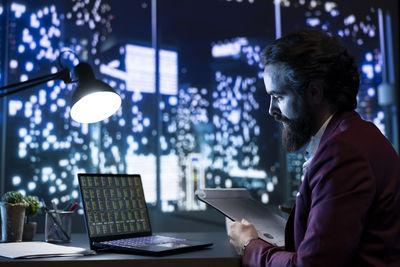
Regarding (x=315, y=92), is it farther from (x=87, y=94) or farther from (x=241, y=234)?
(x=87, y=94)

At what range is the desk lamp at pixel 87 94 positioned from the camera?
4.74ft

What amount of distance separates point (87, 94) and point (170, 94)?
1.84 meters

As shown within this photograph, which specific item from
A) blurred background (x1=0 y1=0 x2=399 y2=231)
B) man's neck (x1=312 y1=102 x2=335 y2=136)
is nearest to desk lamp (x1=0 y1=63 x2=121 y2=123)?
man's neck (x1=312 y1=102 x2=335 y2=136)

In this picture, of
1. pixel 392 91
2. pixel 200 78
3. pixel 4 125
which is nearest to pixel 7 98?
pixel 4 125

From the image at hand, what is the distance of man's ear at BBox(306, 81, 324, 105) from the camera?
3.40 ft

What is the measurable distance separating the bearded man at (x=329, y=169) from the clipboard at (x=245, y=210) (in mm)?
186

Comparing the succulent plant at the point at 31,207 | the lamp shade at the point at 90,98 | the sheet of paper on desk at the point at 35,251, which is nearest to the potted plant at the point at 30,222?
the succulent plant at the point at 31,207

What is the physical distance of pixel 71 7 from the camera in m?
3.05

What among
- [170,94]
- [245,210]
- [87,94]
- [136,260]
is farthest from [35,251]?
[170,94]

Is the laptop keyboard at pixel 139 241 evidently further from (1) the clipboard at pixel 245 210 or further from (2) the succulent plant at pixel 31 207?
(2) the succulent plant at pixel 31 207

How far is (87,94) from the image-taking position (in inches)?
56.3

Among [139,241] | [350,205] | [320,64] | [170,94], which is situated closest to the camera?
[350,205]

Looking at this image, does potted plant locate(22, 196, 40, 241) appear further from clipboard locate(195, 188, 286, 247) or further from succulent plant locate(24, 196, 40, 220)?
clipboard locate(195, 188, 286, 247)

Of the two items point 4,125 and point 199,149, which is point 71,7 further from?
point 199,149
